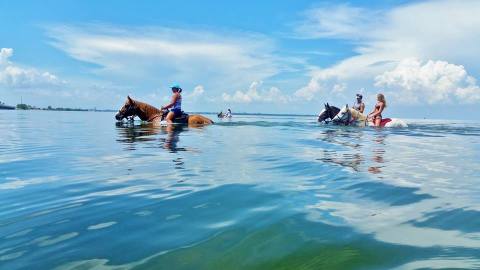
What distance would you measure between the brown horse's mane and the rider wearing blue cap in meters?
1.47

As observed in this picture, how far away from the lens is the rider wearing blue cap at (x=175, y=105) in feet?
67.9

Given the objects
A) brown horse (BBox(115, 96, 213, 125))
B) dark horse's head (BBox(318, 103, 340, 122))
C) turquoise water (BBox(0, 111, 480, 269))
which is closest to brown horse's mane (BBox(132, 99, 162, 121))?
brown horse (BBox(115, 96, 213, 125))

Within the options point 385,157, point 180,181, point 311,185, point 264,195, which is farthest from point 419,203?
point 385,157

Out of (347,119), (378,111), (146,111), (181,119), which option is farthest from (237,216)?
(378,111)

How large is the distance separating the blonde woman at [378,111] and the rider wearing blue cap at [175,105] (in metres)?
12.2

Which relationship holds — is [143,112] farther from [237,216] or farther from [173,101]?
[237,216]

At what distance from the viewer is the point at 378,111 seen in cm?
2414

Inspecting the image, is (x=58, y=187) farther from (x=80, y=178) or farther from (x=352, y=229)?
(x=352, y=229)

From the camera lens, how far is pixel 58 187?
586 centimetres

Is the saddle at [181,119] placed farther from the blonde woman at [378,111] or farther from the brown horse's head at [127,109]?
the blonde woman at [378,111]

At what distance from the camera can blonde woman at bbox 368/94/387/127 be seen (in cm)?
2381

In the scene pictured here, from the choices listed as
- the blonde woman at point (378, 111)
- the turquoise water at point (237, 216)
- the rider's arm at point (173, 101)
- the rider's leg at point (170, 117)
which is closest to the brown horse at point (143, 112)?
the rider's leg at point (170, 117)

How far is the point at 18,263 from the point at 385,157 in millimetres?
8600

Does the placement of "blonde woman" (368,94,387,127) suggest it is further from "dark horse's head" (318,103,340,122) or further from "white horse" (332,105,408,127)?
"dark horse's head" (318,103,340,122)
